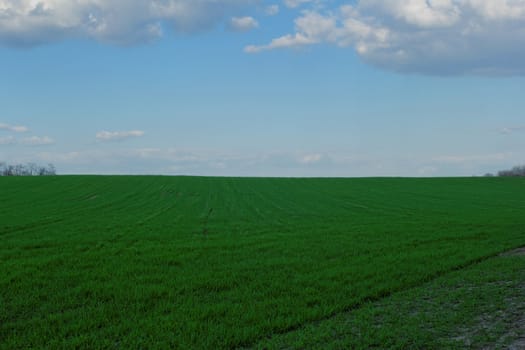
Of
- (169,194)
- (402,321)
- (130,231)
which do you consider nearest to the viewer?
(402,321)

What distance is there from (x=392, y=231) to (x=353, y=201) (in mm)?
22618

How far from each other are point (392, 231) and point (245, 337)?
1493 centimetres

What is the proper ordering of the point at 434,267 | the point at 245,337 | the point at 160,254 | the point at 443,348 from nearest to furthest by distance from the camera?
the point at 443,348, the point at 245,337, the point at 434,267, the point at 160,254

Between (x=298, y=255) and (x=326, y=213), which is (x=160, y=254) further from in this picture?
(x=326, y=213)

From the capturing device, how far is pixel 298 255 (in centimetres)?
1498

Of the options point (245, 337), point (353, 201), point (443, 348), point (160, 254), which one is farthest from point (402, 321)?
point (353, 201)

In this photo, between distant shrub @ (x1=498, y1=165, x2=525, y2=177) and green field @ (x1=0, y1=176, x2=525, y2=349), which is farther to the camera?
distant shrub @ (x1=498, y1=165, x2=525, y2=177)

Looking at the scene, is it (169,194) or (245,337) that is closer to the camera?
(245,337)

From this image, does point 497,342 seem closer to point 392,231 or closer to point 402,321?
point 402,321

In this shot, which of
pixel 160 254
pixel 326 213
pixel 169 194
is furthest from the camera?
pixel 169 194

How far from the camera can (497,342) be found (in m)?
7.32

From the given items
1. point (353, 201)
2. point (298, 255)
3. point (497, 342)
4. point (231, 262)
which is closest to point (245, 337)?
point (497, 342)

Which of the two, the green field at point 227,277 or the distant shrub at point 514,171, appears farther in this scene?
the distant shrub at point 514,171

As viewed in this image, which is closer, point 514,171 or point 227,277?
point 227,277
